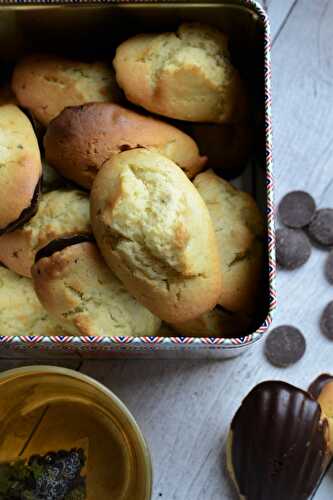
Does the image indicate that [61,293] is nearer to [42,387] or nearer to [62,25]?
[42,387]

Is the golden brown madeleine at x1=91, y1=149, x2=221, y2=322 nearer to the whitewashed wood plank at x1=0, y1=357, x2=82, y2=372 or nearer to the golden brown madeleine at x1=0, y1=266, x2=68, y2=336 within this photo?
the golden brown madeleine at x1=0, y1=266, x2=68, y2=336

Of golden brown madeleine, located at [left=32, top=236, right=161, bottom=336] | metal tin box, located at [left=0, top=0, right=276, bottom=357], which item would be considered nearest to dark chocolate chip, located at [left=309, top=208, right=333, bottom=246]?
metal tin box, located at [left=0, top=0, right=276, bottom=357]

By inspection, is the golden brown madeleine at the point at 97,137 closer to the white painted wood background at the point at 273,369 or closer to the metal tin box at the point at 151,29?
the metal tin box at the point at 151,29

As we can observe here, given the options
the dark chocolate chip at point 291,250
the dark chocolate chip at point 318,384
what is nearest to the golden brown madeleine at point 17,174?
the dark chocolate chip at point 291,250

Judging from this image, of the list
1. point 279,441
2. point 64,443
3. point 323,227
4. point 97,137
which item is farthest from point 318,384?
point 97,137

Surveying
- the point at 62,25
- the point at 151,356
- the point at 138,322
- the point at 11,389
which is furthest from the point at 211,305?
the point at 62,25

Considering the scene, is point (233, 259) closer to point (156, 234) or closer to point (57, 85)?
point (156, 234)
